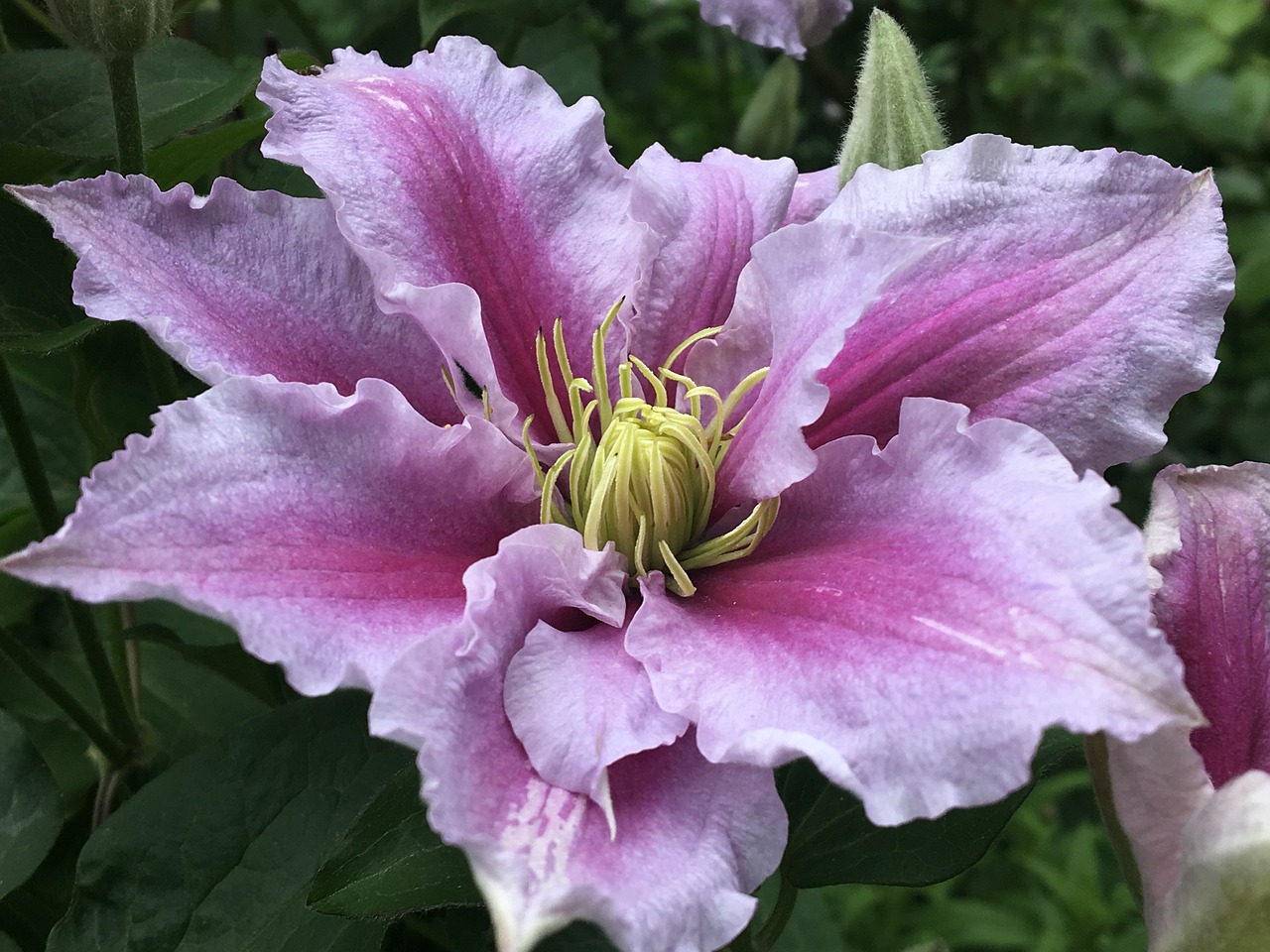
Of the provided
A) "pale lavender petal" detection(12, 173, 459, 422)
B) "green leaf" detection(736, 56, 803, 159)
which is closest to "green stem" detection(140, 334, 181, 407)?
"pale lavender petal" detection(12, 173, 459, 422)

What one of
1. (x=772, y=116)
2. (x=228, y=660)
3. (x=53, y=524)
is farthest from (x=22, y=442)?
(x=772, y=116)

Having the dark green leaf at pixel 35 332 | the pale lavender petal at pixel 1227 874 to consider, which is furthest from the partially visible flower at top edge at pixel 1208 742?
the dark green leaf at pixel 35 332

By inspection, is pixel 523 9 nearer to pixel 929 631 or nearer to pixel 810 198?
pixel 810 198

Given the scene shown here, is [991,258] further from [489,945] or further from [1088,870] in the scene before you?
[1088,870]

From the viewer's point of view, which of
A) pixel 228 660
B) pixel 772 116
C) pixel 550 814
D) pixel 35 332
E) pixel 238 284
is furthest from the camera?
pixel 772 116

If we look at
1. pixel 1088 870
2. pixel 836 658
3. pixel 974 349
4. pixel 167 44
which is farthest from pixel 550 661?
pixel 1088 870
